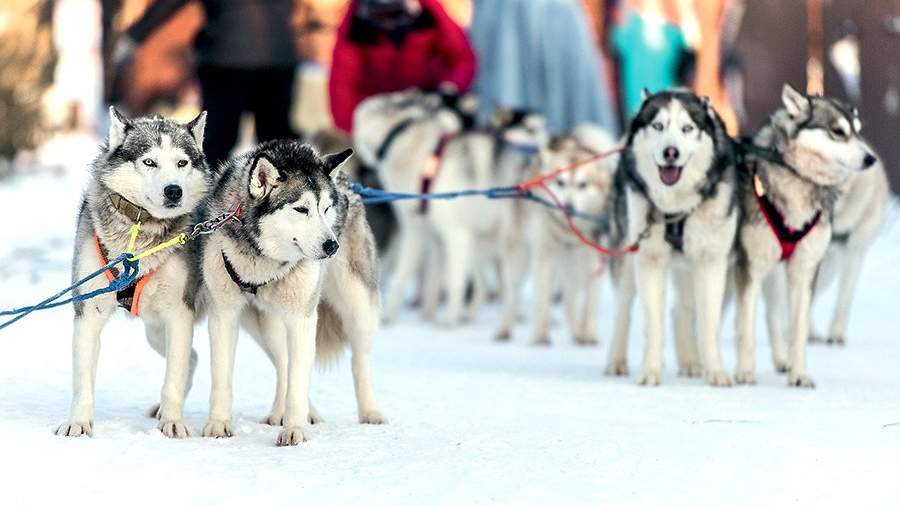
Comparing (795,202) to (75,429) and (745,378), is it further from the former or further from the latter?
(75,429)

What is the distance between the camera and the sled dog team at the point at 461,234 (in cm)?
401

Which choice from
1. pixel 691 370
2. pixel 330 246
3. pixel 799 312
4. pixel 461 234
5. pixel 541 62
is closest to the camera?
pixel 330 246

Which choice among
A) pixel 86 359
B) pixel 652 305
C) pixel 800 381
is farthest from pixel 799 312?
pixel 86 359

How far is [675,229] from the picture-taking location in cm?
546

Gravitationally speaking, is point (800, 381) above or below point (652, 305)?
below

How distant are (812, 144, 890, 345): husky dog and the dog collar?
399 cm

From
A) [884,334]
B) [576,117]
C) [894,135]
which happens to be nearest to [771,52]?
[894,135]

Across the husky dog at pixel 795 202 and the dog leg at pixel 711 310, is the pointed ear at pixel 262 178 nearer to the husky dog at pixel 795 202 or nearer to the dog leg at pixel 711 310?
the dog leg at pixel 711 310

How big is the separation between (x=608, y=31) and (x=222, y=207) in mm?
9639

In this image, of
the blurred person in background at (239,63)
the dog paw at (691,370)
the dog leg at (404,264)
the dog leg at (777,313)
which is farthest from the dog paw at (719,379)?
the blurred person in background at (239,63)

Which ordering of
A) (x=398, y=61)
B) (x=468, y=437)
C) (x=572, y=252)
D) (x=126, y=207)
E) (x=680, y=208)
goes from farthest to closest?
(x=398, y=61)
(x=572, y=252)
(x=680, y=208)
(x=468, y=437)
(x=126, y=207)

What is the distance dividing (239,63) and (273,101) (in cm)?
28

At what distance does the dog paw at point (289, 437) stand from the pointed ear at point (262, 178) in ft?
2.06

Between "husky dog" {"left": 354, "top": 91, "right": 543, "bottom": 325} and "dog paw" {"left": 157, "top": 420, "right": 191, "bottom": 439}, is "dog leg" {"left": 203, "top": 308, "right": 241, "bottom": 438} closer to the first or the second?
"dog paw" {"left": 157, "top": 420, "right": 191, "bottom": 439}
